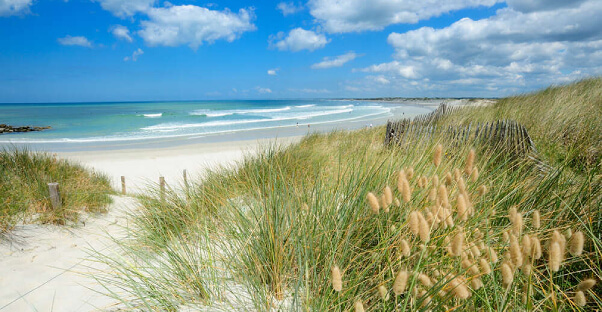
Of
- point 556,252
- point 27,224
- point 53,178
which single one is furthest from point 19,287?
point 556,252

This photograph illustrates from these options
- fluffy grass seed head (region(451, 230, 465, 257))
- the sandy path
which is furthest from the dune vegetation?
the sandy path

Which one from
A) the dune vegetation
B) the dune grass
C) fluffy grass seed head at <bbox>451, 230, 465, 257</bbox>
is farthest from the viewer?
the dune grass

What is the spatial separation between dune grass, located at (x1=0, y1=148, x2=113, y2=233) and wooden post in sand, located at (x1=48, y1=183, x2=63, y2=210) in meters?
0.09

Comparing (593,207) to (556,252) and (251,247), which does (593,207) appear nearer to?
(556,252)

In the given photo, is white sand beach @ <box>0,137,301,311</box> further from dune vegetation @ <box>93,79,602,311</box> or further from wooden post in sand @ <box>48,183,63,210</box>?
dune vegetation @ <box>93,79,602,311</box>

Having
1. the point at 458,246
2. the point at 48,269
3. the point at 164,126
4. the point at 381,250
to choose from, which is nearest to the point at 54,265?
the point at 48,269

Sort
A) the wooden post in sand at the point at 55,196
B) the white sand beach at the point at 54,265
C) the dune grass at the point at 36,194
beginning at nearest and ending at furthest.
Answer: the white sand beach at the point at 54,265 → the dune grass at the point at 36,194 → the wooden post in sand at the point at 55,196

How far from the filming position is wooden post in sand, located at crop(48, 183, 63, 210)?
4930 millimetres

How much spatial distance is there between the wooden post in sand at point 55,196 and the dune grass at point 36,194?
0.29ft

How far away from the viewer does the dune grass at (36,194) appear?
185 inches

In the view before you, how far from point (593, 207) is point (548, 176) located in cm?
39

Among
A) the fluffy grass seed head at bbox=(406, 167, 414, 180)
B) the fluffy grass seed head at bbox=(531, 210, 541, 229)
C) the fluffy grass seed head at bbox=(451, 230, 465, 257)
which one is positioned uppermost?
the fluffy grass seed head at bbox=(406, 167, 414, 180)

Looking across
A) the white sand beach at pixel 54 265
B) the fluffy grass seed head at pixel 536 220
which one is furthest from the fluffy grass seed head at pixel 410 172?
the white sand beach at pixel 54 265

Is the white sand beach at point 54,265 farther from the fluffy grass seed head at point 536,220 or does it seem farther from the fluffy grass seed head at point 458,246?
the fluffy grass seed head at point 536,220
